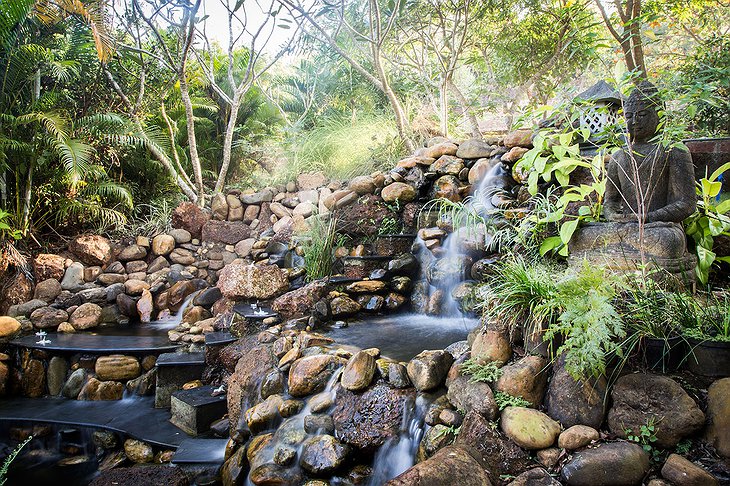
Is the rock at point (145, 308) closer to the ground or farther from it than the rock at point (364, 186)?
closer to the ground

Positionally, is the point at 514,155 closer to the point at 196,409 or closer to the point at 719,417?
the point at 719,417

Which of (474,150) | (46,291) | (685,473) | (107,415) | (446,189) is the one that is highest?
(474,150)

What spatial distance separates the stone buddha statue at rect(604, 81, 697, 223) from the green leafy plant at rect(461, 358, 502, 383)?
133 cm

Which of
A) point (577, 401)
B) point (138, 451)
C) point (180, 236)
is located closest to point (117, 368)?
point (138, 451)

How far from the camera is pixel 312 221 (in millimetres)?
5945

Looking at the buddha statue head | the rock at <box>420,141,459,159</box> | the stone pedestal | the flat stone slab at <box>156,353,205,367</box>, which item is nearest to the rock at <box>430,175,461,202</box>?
the rock at <box>420,141,459,159</box>

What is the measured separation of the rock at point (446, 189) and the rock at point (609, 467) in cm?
378

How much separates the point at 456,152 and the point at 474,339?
3651mm

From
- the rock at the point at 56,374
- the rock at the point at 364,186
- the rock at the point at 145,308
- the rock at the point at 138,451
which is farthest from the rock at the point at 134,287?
the rock at the point at 364,186

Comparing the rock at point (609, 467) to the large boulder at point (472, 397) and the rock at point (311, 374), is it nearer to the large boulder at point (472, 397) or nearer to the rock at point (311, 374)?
the large boulder at point (472, 397)

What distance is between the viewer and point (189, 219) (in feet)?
23.4

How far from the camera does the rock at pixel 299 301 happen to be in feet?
15.9

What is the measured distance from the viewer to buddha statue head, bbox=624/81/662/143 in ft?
9.62

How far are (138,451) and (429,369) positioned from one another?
2563mm
